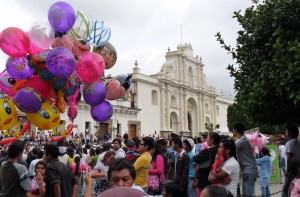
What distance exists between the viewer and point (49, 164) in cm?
444

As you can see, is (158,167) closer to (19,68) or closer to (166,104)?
(19,68)

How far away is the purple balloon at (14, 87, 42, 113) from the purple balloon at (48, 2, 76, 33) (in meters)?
1.05

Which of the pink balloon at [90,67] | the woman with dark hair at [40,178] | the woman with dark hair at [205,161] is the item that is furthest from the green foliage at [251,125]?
the woman with dark hair at [40,178]

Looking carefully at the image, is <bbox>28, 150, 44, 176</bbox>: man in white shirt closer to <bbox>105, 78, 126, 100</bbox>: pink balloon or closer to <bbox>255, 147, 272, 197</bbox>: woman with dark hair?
<bbox>105, 78, 126, 100</bbox>: pink balloon

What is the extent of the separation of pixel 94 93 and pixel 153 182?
176 centimetres

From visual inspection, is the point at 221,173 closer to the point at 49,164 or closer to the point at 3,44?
the point at 49,164

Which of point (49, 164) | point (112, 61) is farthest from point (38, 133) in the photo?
point (49, 164)

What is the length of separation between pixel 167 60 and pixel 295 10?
35.4 m

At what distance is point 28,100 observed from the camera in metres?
4.90

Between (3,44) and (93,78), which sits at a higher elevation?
(3,44)

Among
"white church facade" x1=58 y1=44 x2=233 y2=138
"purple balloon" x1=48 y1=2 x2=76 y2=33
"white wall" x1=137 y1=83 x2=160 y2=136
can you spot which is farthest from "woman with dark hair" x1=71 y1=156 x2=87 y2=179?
"white wall" x1=137 y1=83 x2=160 y2=136

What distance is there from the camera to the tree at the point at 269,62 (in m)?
4.71

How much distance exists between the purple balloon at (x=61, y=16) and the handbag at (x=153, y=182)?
9.03 feet

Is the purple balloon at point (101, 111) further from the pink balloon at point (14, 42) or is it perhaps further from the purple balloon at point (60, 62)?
the pink balloon at point (14, 42)
